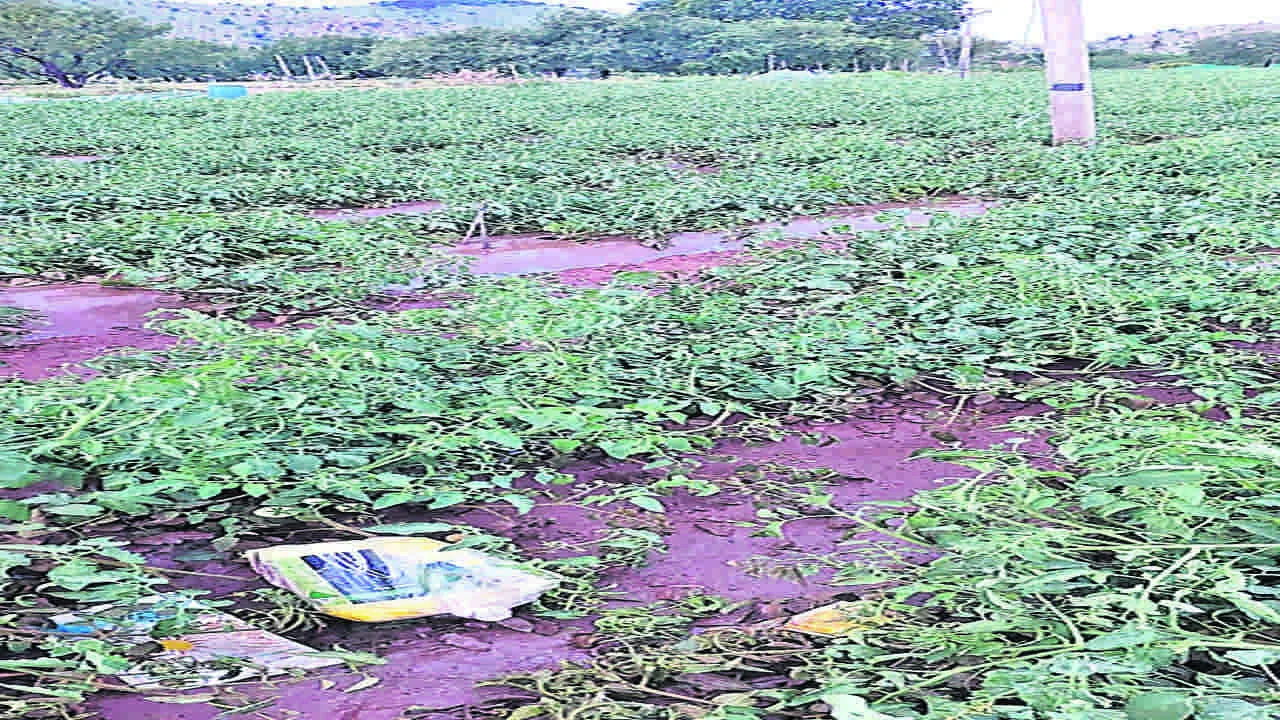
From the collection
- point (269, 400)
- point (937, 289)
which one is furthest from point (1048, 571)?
point (937, 289)

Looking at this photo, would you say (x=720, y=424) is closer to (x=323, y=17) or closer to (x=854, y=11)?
(x=854, y=11)

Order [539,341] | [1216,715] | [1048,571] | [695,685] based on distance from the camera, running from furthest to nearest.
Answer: [539,341] < [1048,571] < [695,685] < [1216,715]

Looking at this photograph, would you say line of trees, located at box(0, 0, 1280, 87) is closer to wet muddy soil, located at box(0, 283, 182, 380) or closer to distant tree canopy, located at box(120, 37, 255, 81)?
distant tree canopy, located at box(120, 37, 255, 81)

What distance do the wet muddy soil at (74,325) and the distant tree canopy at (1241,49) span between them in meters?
38.5

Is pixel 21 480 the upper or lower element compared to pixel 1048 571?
upper

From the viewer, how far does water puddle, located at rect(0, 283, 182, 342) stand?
4539mm

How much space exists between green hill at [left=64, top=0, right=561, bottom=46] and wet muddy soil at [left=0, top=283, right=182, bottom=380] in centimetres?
4827

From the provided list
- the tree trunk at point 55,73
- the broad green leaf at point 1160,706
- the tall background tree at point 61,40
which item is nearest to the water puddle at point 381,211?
the broad green leaf at point 1160,706

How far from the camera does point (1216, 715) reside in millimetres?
1581

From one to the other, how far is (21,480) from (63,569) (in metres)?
0.40

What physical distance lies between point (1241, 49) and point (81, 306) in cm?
4229

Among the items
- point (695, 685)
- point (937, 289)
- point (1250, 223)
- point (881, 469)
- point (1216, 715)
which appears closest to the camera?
point (1216, 715)

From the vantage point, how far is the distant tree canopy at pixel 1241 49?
38656 mm

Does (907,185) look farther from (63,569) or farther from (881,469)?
(63,569)
